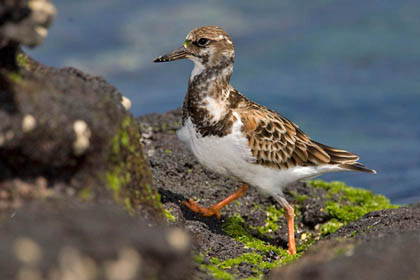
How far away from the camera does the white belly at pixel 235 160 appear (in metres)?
9.46

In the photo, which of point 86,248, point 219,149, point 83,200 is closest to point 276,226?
point 219,149

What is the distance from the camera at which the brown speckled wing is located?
9.73m

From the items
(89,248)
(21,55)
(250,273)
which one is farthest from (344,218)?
(89,248)

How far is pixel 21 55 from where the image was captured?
656cm

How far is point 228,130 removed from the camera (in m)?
9.45

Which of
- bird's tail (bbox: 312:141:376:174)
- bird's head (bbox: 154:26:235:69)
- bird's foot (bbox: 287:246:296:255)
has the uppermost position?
bird's head (bbox: 154:26:235:69)

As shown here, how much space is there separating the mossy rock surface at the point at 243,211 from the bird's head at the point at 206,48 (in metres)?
2.22

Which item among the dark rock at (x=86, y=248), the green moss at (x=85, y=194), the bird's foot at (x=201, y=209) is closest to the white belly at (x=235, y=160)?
the bird's foot at (x=201, y=209)

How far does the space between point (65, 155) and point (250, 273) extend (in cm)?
342

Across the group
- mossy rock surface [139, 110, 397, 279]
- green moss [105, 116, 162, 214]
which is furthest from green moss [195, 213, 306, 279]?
green moss [105, 116, 162, 214]

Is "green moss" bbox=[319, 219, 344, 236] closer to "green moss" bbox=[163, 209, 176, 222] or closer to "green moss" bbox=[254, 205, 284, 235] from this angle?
"green moss" bbox=[254, 205, 284, 235]

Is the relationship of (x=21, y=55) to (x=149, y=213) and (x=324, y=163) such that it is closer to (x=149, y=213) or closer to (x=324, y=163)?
(x=149, y=213)

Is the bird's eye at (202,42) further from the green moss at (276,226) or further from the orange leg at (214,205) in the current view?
the green moss at (276,226)

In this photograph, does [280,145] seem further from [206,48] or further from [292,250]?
[206,48]
